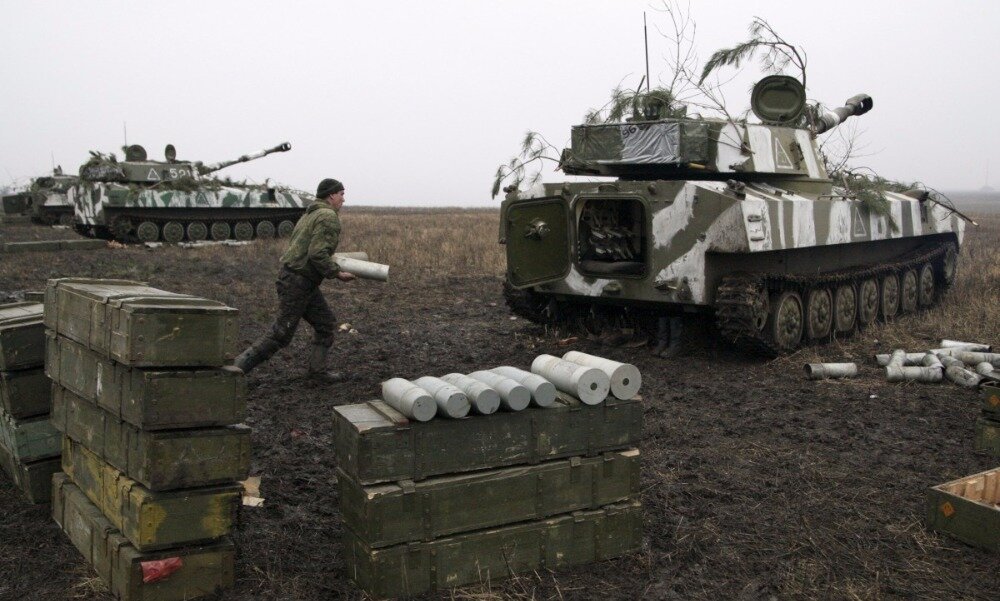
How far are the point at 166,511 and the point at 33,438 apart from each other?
1.68 m

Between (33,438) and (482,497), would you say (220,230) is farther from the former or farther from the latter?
(482,497)

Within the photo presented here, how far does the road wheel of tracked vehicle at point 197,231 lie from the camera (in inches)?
881

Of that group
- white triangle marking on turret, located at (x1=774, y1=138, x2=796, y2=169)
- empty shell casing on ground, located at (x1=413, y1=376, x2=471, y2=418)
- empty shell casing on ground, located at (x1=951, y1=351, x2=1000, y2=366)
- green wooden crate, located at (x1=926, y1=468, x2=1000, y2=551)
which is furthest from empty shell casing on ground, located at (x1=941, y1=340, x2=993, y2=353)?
empty shell casing on ground, located at (x1=413, y1=376, x2=471, y2=418)

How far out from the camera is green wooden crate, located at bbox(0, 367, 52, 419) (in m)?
5.15

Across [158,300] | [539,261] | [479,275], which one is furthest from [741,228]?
[479,275]

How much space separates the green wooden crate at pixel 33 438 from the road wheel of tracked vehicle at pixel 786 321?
21.5 ft

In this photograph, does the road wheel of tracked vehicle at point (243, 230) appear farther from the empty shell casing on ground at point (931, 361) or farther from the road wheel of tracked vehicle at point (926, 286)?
the empty shell casing on ground at point (931, 361)

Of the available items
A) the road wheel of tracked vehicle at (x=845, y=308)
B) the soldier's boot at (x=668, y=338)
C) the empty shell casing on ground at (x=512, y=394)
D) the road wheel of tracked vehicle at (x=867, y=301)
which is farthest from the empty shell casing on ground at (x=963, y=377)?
the empty shell casing on ground at (x=512, y=394)

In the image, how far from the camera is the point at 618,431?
450 centimetres

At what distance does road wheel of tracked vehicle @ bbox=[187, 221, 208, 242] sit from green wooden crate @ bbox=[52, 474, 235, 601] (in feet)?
62.4

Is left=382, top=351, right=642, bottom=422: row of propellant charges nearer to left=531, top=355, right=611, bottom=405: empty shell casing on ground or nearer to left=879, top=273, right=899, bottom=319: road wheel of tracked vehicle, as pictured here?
left=531, top=355, right=611, bottom=405: empty shell casing on ground

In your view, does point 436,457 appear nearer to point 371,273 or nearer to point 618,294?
point 371,273

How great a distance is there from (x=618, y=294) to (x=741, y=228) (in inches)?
57.3

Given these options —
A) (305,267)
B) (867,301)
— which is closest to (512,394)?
(305,267)
